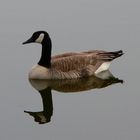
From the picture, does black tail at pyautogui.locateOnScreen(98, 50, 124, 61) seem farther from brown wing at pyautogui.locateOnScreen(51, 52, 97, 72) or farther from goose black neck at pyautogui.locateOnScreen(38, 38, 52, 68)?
goose black neck at pyautogui.locateOnScreen(38, 38, 52, 68)

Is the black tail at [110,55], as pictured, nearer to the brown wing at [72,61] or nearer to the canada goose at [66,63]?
the canada goose at [66,63]

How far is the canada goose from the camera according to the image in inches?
609

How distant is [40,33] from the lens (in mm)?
15500

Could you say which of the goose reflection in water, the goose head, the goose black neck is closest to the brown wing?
the goose black neck

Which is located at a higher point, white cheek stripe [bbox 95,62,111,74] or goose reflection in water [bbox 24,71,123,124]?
white cheek stripe [bbox 95,62,111,74]

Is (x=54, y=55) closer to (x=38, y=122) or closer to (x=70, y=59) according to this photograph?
(x=70, y=59)

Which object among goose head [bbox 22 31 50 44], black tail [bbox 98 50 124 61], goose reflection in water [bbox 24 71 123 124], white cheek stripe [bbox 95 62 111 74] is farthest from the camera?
white cheek stripe [bbox 95 62 111 74]

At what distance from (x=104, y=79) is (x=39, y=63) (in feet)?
4.44

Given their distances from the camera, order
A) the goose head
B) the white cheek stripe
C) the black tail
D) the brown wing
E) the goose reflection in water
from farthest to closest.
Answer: the white cheek stripe, the black tail, the brown wing, the goose head, the goose reflection in water

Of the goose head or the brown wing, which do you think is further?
the brown wing

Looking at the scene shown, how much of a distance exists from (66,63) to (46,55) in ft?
1.43

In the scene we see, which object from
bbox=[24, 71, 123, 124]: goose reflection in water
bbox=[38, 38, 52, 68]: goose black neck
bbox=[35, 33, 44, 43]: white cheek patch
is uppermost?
bbox=[35, 33, 44, 43]: white cheek patch

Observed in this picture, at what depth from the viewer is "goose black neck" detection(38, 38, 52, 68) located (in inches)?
612

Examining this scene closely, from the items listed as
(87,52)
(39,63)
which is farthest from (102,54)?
(39,63)
